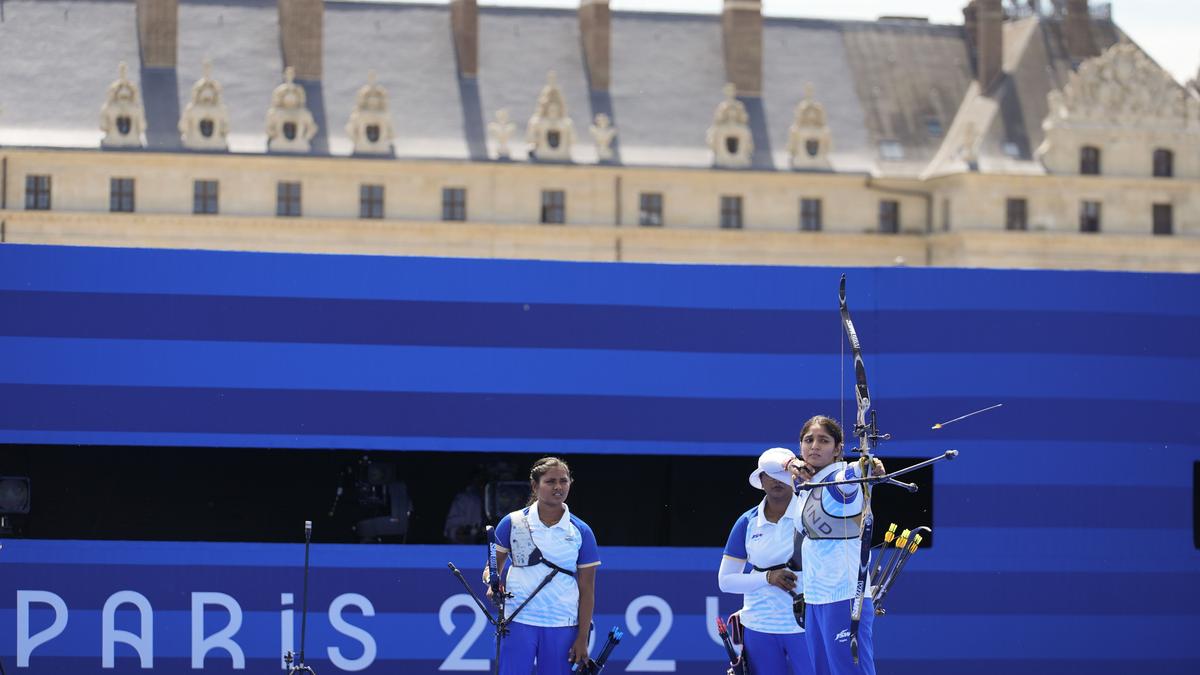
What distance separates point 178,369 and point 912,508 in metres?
4.39

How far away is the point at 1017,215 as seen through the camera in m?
62.2

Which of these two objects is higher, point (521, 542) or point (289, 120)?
point (289, 120)

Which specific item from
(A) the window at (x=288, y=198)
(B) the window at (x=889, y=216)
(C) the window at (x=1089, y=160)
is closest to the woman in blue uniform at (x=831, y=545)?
(A) the window at (x=288, y=198)

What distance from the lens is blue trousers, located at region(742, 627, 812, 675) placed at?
10.3 metres

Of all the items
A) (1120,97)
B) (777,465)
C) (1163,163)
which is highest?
(1120,97)

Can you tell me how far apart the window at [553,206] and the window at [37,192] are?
44.1 feet

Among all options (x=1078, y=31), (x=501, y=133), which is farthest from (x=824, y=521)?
(x=1078, y=31)

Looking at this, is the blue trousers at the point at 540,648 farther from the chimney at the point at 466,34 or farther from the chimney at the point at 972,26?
the chimney at the point at 972,26

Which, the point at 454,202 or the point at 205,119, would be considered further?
the point at 454,202

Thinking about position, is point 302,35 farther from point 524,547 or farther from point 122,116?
point 524,547

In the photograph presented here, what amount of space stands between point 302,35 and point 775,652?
52091 millimetres

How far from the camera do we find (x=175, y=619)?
12.5 meters

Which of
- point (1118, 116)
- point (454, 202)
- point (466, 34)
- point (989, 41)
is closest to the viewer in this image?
point (454, 202)

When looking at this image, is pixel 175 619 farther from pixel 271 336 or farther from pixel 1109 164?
pixel 1109 164
